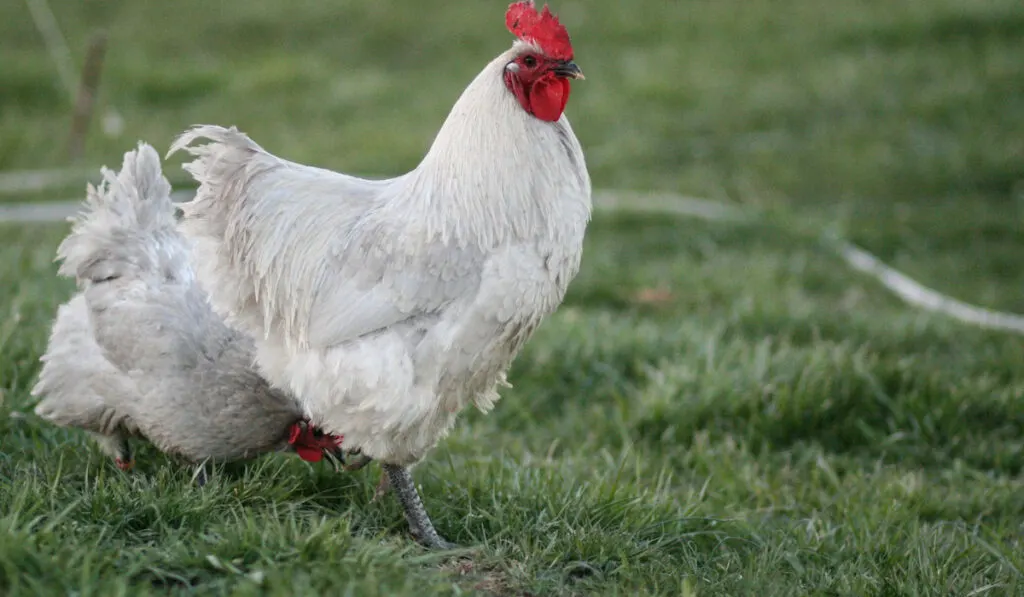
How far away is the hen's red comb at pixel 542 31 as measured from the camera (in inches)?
141

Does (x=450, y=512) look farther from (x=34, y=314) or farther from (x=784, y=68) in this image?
(x=784, y=68)

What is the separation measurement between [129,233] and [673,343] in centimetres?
313

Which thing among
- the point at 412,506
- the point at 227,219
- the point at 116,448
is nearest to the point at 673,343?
the point at 412,506

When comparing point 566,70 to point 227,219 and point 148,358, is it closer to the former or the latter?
point 227,219

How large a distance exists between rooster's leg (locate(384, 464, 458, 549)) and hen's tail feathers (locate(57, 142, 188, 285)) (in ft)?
4.17

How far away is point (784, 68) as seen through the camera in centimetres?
1209

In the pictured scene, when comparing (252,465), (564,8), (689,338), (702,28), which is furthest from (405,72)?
(252,465)

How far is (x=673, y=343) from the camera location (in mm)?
6156

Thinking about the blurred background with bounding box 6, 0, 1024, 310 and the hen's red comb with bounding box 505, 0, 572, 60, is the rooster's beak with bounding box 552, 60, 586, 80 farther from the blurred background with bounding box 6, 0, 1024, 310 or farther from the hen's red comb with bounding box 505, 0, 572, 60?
the blurred background with bounding box 6, 0, 1024, 310

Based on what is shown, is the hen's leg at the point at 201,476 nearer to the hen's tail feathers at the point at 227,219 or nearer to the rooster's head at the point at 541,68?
the hen's tail feathers at the point at 227,219

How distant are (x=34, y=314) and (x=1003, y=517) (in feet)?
15.6

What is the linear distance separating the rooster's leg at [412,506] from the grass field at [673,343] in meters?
0.11

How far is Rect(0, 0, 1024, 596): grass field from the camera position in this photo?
3535 millimetres

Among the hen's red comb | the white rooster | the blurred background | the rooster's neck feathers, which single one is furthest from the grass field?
the hen's red comb
